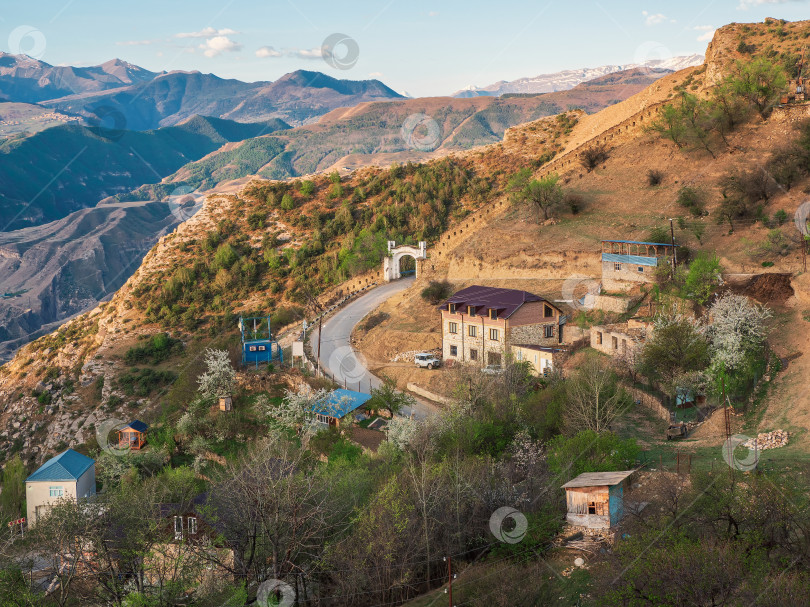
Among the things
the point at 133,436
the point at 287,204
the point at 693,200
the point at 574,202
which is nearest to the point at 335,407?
the point at 133,436

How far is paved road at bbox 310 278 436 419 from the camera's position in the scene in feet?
117

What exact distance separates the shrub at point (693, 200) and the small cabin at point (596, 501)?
29106mm

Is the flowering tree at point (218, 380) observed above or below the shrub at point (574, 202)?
below

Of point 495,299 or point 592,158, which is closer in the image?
point 495,299

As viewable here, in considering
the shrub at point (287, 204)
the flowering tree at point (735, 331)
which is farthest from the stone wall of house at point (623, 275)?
the shrub at point (287, 204)

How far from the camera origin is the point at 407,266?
57750 mm

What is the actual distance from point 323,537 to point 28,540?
47.7ft

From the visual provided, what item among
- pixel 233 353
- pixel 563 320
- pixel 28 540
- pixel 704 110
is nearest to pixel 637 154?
pixel 704 110

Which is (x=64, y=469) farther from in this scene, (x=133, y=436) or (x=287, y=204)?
(x=287, y=204)

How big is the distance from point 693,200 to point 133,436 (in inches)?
1411

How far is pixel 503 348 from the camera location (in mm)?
34312

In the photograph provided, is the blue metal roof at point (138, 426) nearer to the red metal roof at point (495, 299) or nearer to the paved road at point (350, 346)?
the paved road at point (350, 346)

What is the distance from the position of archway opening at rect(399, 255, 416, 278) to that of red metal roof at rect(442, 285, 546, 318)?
1829 centimetres

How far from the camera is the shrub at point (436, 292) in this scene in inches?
1719
